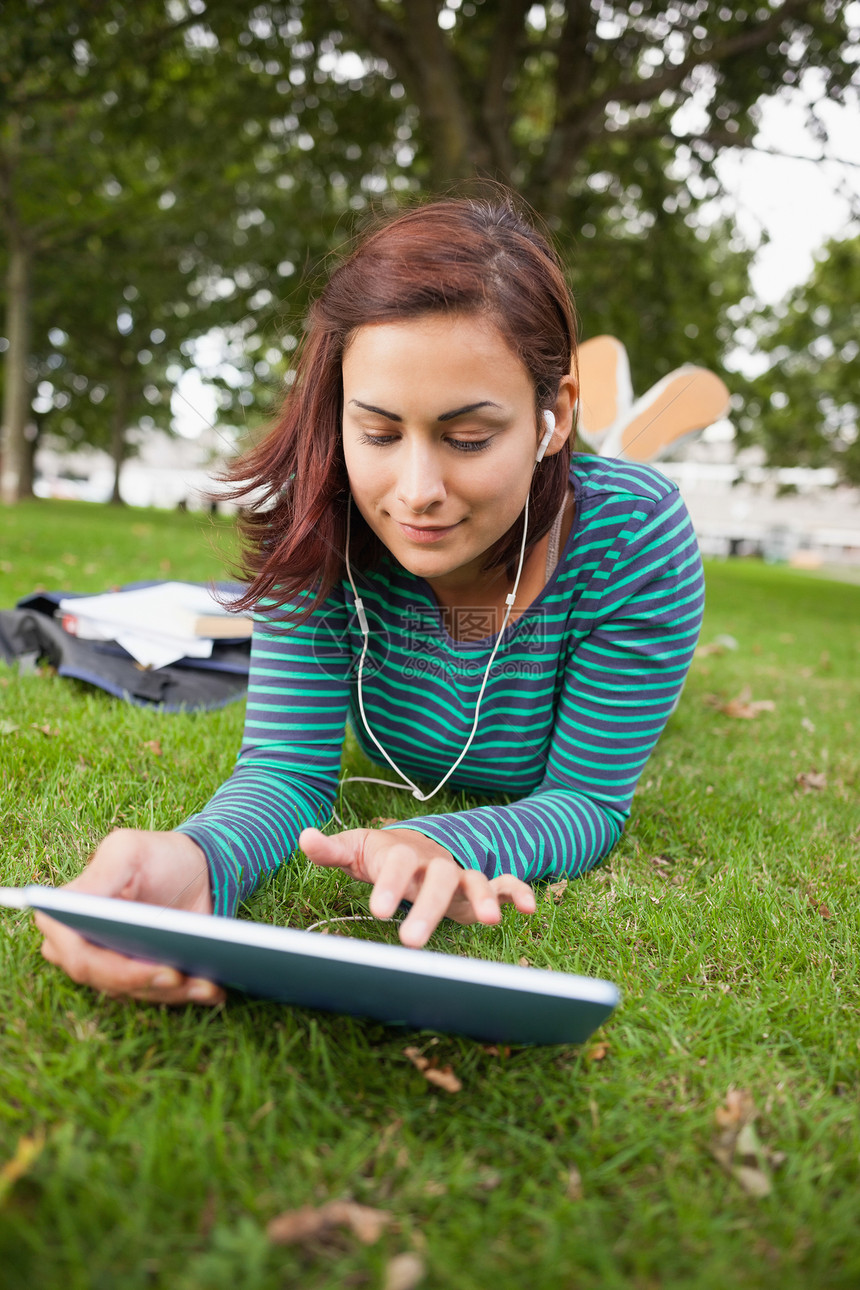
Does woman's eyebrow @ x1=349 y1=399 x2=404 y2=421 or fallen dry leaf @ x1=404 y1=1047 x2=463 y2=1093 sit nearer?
fallen dry leaf @ x1=404 y1=1047 x2=463 y2=1093

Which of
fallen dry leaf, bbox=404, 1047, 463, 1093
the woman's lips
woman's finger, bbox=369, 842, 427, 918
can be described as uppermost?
the woman's lips

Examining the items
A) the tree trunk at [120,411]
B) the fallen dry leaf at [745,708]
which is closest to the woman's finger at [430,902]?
the fallen dry leaf at [745,708]

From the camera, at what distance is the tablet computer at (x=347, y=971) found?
3.23ft

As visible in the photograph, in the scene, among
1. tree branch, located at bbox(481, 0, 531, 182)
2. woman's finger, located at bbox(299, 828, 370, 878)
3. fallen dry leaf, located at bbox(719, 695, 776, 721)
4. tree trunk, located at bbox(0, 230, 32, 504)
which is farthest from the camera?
tree trunk, located at bbox(0, 230, 32, 504)

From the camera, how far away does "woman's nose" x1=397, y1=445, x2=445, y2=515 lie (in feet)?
5.16

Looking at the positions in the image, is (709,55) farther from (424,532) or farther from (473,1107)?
(473,1107)

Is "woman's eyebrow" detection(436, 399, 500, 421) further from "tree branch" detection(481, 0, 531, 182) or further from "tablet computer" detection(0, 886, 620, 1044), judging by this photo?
"tree branch" detection(481, 0, 531, 182)

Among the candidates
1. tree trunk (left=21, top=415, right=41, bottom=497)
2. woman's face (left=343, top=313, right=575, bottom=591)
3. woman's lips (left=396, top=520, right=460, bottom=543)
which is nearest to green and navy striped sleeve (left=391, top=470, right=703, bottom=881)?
woman's face (left=343, top=313, right=575, bottom=591)

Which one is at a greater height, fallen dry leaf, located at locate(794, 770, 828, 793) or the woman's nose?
the woman's nose

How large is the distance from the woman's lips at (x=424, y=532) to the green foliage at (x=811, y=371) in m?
14.3

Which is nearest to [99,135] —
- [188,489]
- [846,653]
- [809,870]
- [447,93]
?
[447,93]

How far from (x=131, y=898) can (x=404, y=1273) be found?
2.11 ft

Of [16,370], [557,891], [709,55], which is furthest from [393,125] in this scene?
[557,891]

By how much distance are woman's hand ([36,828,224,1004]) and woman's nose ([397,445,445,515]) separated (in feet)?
A: 2.38
